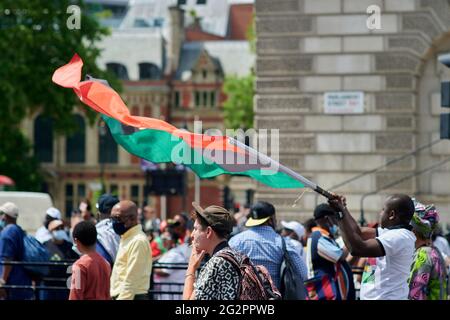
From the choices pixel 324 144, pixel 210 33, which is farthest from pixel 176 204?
pixel 324 144

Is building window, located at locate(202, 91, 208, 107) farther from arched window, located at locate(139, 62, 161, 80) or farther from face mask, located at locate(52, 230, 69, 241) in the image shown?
face mask, located at locate(52, 230, 69, 241)

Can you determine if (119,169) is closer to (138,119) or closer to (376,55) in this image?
(376,55)

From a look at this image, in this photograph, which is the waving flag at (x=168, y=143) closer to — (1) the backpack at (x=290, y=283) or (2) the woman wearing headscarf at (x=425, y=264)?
(2) the woman wearing headscarf at (x=425, y=264)

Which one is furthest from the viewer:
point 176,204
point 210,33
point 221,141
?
point 210,33

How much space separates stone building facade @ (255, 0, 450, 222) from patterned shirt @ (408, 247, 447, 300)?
41.1 feet

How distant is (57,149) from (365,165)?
2564 inches

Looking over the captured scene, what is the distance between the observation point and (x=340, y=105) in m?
22.9

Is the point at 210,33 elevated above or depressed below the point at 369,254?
above

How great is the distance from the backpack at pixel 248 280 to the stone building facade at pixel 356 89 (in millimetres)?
15240

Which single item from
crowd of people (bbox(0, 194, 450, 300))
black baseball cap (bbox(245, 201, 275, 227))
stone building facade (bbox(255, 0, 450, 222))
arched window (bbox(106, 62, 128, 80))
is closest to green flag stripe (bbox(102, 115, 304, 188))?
crowd of people (bbox(0, 194, 450, 300))

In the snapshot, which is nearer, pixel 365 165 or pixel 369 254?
pixel 369 254

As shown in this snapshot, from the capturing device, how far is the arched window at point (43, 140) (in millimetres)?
85000

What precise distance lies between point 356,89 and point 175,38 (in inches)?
2579

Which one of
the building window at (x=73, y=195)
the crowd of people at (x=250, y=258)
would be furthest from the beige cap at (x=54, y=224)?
the building window at (x=73, y=195)
